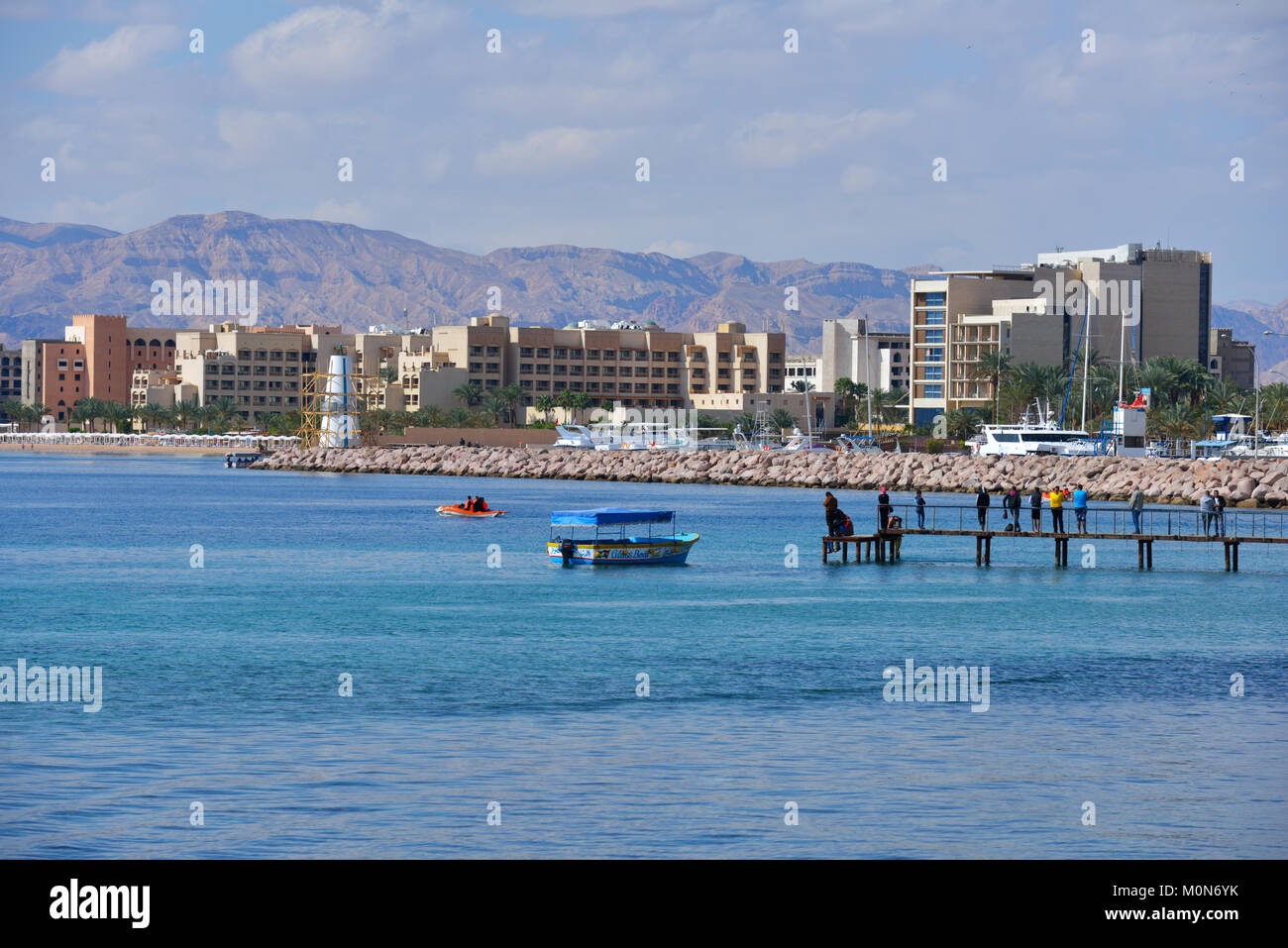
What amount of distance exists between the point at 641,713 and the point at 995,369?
16155 centimetres

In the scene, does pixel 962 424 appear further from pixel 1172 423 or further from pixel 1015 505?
pixel 1015 505

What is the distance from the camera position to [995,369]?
596ft

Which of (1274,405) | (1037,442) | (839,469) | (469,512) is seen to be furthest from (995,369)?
(469,512)

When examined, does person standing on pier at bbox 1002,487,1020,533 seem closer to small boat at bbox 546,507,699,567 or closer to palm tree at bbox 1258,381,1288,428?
small boat at bbox 546,507,699,567

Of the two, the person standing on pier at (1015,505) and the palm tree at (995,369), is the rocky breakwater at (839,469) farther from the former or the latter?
the palm tree at (995,369)

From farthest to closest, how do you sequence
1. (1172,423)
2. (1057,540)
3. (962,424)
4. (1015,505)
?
(962,424) → (1172,423) → (1057,540) → (1015,505)

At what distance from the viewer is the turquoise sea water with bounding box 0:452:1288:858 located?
1848cm

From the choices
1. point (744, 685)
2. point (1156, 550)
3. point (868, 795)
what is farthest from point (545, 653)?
point (1156, 550)

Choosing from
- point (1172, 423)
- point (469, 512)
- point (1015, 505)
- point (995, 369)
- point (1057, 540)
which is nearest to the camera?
point (1015, 505)

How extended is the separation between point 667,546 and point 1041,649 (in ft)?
81.0

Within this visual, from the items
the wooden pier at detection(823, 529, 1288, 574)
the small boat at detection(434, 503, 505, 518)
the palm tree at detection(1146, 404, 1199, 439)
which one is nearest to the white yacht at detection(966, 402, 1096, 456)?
the palm tree at detection(1146, 404, 1199, 439)

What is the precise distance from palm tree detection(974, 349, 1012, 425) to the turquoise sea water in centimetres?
12222
